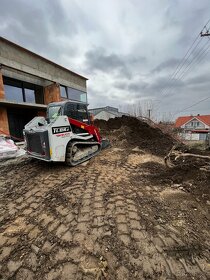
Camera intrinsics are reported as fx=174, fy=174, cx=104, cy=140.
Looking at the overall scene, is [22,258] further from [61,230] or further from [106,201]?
[106,201]

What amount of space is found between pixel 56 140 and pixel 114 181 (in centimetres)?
222

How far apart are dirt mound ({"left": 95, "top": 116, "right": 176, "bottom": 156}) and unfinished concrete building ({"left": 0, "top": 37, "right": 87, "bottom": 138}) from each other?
16.7 ft

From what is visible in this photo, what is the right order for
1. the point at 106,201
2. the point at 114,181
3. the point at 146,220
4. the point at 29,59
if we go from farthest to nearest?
1. the point at 29,59
2. the point at 114,181
3. the point at 106,201
4. the point at 146,220

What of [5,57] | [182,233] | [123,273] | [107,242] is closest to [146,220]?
[182,233]

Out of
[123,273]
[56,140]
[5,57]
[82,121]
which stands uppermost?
[5,57]

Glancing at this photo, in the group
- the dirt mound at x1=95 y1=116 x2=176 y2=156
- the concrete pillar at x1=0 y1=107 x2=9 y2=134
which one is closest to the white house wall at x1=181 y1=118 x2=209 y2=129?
the dirt mound at x1=95 y1=116 x2=176 y2=156

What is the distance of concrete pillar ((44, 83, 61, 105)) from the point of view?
1382cm

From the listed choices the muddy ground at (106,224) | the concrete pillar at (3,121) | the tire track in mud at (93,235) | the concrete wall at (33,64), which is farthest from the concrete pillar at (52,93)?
the tire track in mud at (93,235)

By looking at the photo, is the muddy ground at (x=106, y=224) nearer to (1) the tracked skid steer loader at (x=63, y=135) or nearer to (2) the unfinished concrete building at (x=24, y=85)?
(1) the tracked skid steer loader at (x=63, y=135)

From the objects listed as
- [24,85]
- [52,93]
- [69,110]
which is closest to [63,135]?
[69,110]

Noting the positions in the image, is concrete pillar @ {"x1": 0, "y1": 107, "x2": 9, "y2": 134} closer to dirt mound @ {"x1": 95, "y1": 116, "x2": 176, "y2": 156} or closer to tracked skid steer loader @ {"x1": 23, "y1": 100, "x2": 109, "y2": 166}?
tracked skid steer loader @ {"x1": 23, "y1": 100, "x2": 109, "y2": 166}

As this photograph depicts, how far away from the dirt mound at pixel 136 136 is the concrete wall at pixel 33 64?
5.23 metres

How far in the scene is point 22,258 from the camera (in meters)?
2.45

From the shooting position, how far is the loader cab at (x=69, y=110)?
6.33 m
